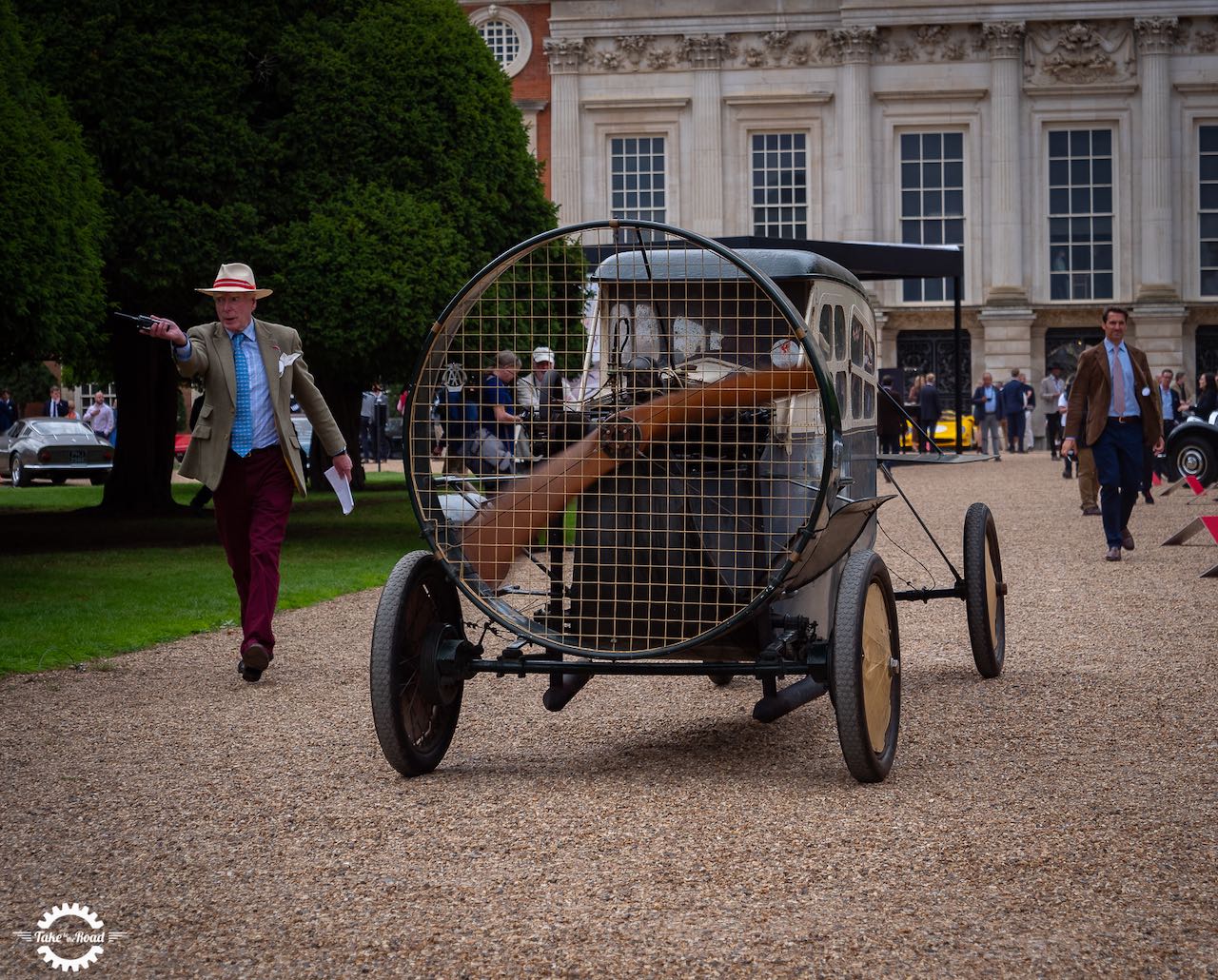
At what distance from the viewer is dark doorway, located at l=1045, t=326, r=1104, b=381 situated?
140 ft

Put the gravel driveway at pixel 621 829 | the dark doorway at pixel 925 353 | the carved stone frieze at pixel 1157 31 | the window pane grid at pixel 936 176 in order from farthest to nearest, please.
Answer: the window pane grid at pixel 936 176 → the dark doorway at pixel 925 353 → the carved stone frieze at pixel 1157 31 → the gravel driveway at pixel 621 829

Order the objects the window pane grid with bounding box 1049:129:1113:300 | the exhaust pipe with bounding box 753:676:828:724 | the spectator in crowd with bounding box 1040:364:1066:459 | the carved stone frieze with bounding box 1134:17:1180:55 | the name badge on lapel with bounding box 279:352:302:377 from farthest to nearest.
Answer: the window pane grid with bounding box 1049:129:1113:300
the carved stone frieze with bounding box 1134:17:1180:55
the spectator in crowd with bounding box 1040:364:1066:459
the name badge on lapel with bounding box 279:352:302:377
the exhaust pipe with bounding box 753:676:828:724

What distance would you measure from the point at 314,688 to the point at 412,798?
8.21 feet

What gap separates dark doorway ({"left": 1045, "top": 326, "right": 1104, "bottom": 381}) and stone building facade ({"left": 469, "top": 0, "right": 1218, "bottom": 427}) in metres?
0.05

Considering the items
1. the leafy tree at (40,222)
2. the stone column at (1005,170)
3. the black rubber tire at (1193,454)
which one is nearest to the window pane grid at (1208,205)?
the stone column at (1005,170)

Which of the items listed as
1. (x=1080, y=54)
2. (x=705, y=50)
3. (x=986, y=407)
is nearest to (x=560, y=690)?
(x=986, y=407)

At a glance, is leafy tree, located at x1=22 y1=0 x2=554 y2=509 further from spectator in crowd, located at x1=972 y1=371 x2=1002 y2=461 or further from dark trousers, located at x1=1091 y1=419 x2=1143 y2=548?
spectator in crowd, located at x1=972 y1=371 x2=1002 y2=461

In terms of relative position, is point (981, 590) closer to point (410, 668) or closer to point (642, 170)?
point (410, 668)

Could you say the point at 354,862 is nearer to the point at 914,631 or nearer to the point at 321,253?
the point at 914,631

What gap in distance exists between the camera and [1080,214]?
4284 cm

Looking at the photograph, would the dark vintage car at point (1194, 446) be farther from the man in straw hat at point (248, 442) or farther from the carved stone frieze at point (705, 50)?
the carved stone frieze at point (705, 50)

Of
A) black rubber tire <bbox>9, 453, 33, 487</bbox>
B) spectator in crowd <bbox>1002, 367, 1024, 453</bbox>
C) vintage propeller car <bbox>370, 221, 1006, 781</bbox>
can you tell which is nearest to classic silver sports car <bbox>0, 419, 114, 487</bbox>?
black rubber tire <bbox>9, 453, 33, 487</bbox>

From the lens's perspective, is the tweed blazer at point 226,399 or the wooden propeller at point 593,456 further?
the tweed blazer at point 226,399

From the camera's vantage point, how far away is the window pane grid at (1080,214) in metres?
42.6
